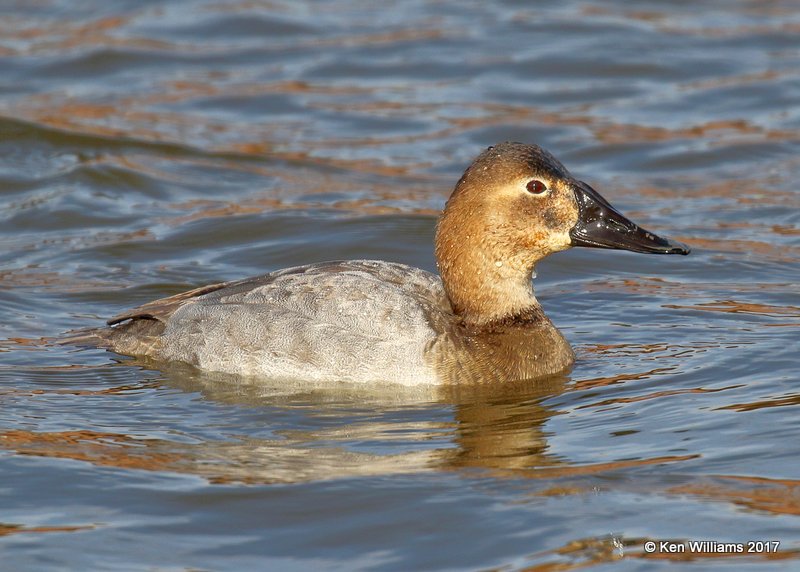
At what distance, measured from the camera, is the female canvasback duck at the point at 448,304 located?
7.99m

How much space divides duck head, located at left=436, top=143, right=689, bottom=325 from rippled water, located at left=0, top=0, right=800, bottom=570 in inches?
25.9

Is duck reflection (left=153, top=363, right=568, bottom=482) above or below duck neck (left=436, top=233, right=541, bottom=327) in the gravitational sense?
below

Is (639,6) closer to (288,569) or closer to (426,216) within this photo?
(426,216)

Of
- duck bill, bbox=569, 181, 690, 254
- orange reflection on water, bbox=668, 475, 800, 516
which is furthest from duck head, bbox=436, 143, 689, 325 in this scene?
orange reflection on water, bbox=668, 475, 800, 516

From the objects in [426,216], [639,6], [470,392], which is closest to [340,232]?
[426,216]

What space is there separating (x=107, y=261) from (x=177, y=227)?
3.40 feet

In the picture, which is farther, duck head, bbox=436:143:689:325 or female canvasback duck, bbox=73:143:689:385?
duck head, bbox=436:143:689:325

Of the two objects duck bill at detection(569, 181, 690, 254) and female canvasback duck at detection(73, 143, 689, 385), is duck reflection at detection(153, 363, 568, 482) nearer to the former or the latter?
female canvasback duck at detection(73, 143, 689, 385)

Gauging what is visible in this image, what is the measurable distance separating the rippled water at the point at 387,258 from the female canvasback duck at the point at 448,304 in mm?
165

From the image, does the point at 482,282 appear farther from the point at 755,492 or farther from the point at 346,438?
the point at 755,492

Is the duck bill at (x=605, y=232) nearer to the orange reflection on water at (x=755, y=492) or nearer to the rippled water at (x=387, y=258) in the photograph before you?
the rippled water at (x=387, y=258)

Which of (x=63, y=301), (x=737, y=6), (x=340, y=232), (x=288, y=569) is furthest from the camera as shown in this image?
(x=737, y=6)

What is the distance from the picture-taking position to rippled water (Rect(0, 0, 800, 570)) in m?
6.21

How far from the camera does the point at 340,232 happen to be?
11.8 m
